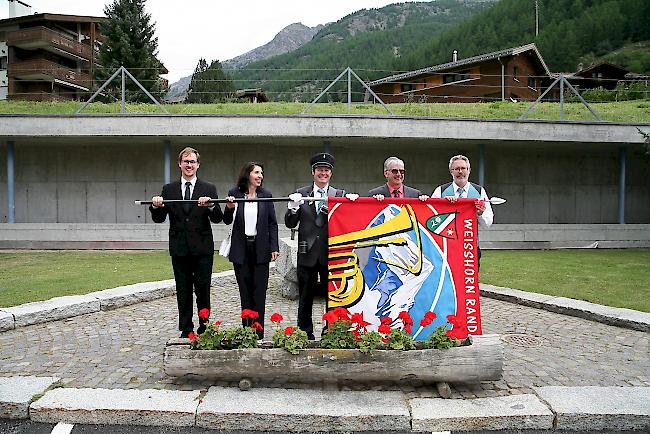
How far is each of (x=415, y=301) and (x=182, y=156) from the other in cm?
268

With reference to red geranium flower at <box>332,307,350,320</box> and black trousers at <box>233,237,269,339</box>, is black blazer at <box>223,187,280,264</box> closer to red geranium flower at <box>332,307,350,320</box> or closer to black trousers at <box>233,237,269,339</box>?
black trousers at <box>233,237,269,339</box>

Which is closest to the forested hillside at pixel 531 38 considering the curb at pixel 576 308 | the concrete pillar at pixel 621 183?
the concrete pillar at pixel 621 183

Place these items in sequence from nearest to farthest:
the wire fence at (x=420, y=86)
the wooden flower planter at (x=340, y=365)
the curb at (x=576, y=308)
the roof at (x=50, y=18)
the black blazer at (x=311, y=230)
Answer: the wooden flower planter at (x=340, y=365)
the black blazer at (x=311, y=230)
the curb at (x=576, y=308)
the wire fence at (x=420, y=86)
the roof at (x=50, y=18)

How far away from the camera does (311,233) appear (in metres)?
5.14

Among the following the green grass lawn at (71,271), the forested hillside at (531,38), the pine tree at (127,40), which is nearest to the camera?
the green grass lawn at (71,271)

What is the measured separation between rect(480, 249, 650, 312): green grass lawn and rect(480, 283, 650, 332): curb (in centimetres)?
55

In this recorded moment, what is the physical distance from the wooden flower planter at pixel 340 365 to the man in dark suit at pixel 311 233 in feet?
2.78

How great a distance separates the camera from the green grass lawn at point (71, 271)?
27.3 ft

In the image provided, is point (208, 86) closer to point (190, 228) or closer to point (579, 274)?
point (579, 274)

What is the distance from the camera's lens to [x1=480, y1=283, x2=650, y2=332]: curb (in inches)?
257

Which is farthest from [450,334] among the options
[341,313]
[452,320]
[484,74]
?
[484,74]

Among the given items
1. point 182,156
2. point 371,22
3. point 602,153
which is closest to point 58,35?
point 602,153

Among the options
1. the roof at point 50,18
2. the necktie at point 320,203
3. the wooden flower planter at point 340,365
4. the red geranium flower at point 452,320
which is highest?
the roof at point 50,18

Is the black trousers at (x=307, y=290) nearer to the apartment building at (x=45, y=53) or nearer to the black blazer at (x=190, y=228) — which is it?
the black blazer at (x=190, y=228)
